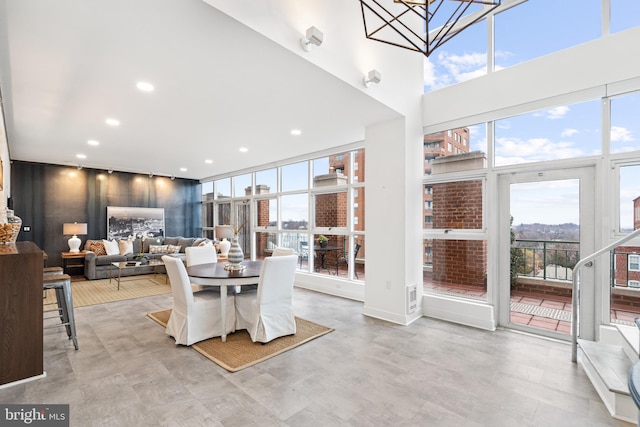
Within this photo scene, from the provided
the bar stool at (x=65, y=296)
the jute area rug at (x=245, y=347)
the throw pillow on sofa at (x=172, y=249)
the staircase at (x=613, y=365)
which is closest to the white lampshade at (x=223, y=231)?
the jute area rug at (x=245, y=347)

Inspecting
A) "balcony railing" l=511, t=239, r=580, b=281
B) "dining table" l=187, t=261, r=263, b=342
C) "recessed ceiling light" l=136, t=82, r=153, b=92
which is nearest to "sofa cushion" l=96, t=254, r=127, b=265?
"dining table" l=187, t=261, r=263, b=342

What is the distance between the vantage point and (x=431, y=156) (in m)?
4.50

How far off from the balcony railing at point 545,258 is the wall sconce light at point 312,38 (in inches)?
129

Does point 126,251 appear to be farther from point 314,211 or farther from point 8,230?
point 8,230

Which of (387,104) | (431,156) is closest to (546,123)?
(431,156)

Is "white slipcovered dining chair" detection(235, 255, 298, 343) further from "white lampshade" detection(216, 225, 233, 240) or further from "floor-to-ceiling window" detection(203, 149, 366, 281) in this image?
"floor-to-ceiling window" detection(203, 149, 366, 281)

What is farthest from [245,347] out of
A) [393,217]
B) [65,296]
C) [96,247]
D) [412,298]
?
[96,247]

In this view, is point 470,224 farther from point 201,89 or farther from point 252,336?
point 201,89

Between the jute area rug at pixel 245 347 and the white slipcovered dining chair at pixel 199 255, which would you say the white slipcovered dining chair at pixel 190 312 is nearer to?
the jute area rug at pixel 245 347

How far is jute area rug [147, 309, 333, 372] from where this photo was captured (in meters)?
2.92

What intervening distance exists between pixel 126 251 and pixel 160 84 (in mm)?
6041

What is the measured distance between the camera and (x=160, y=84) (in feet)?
10.5

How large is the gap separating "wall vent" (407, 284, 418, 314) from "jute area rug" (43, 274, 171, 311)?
443 cm

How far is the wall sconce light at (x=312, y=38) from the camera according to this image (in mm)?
2547
